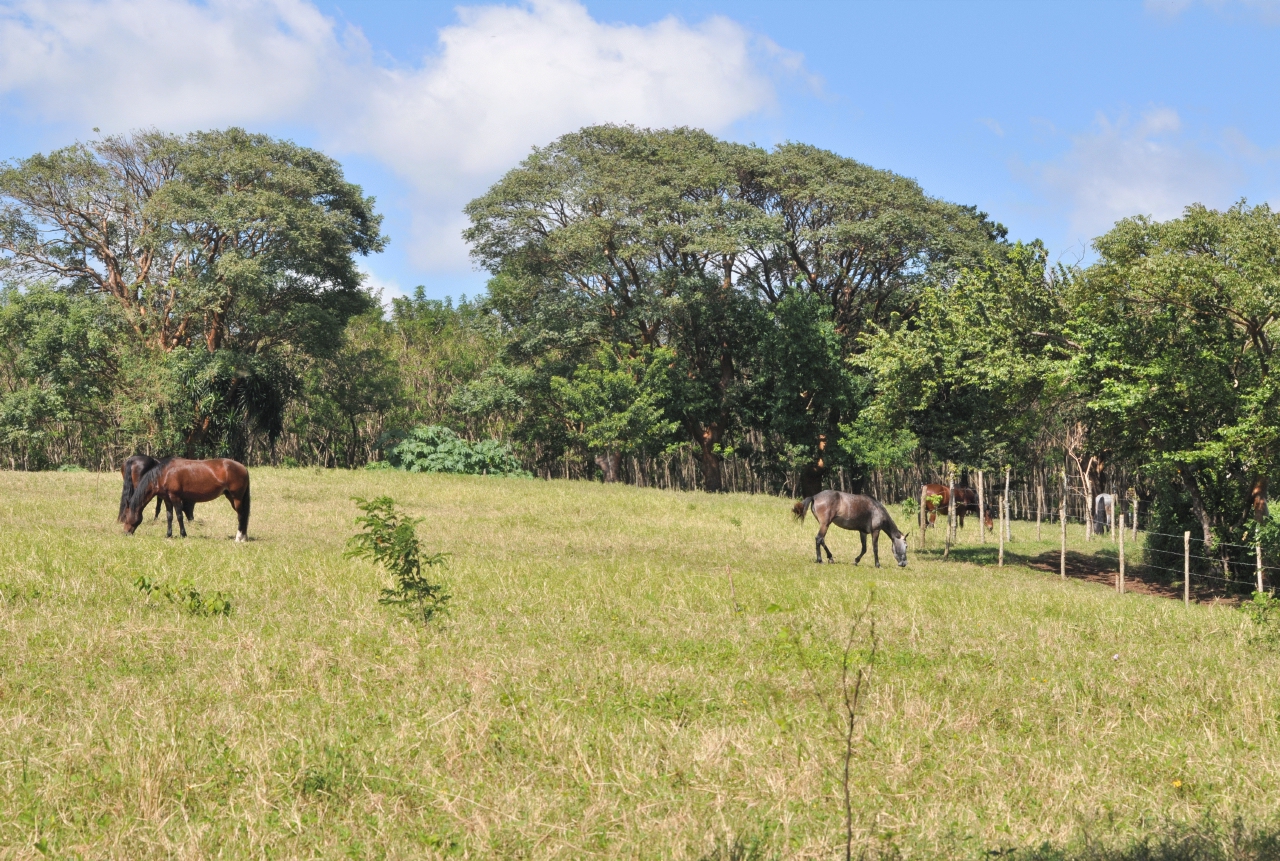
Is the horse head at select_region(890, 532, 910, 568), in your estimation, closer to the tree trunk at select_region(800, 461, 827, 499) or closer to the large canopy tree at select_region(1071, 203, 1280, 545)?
the large canopy tree at select_region(1071, 203, 1280, 545)

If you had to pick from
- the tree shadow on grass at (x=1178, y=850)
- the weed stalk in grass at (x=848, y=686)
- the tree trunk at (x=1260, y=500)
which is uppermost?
the tree trunk at (x=1260, y=500)

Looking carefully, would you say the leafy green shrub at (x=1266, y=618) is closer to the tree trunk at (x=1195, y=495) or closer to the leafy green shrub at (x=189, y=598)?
the tree trunk at (x=1195, y=495)

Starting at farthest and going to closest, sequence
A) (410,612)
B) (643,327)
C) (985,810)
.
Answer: (643,327), (410,612), (985,810)

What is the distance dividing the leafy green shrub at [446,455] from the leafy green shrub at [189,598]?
1174 inches

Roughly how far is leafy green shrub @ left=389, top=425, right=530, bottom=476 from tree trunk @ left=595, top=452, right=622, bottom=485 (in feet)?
11.2

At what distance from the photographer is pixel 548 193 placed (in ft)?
134

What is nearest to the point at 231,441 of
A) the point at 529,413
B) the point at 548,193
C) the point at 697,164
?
the point at 529,413

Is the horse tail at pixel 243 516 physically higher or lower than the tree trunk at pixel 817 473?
lower

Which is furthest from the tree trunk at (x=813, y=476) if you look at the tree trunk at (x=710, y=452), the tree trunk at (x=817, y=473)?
the tree trunk at (x=710, y=452)

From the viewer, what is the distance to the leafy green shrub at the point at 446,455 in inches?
1654

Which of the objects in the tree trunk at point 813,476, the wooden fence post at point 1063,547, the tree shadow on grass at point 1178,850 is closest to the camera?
the tree shadow on grass at point 1178,850

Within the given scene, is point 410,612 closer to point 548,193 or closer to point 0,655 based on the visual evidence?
point 0,655

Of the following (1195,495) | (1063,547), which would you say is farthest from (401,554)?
(1195,495)

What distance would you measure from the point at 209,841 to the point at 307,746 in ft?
4.26
